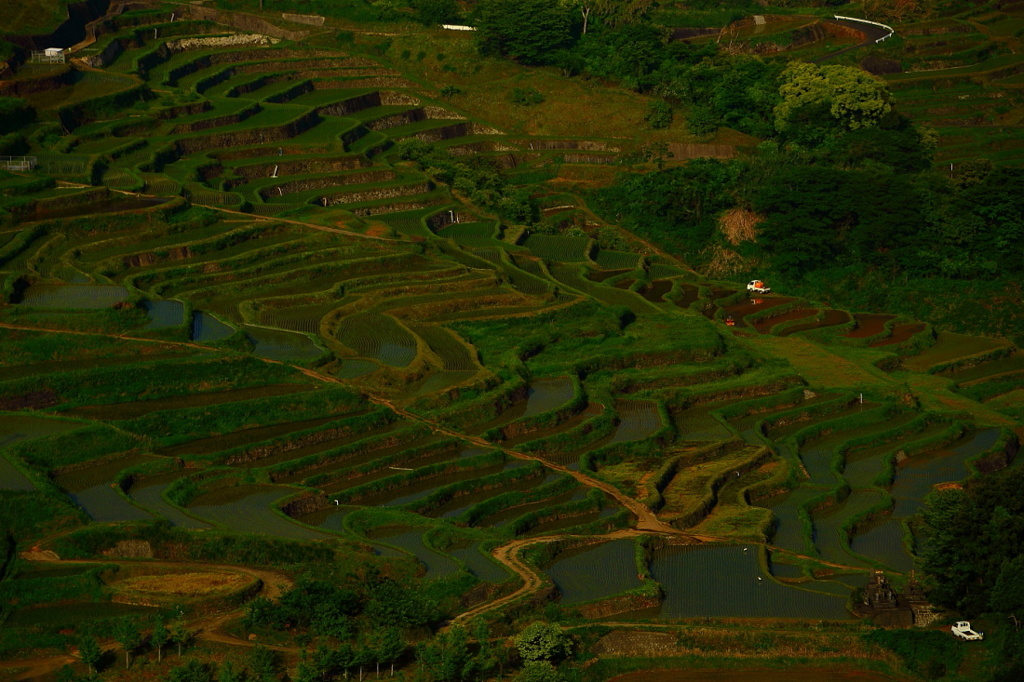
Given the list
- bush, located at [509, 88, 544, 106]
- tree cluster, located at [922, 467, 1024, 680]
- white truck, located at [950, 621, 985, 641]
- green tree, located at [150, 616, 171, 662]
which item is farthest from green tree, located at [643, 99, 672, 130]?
green tree, located at [150, 616, 171, 662]

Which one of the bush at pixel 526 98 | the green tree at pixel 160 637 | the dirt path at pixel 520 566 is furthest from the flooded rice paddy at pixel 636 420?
the bush at pixel 526 98

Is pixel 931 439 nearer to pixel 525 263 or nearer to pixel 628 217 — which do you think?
pixel 525 263

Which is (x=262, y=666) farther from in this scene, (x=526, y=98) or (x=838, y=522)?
(x=526, y=98)

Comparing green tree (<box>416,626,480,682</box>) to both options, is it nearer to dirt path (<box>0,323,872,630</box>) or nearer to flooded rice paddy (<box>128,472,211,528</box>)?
dirt path (<box>0,323,872,630</box>)

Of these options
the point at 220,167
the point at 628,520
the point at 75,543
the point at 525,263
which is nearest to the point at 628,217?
the point at 525,263

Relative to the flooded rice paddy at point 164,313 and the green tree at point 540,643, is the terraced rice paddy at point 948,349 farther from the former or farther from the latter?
the green tree at point 540,643

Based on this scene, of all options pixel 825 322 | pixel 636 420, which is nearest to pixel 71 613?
pixel 636 420
